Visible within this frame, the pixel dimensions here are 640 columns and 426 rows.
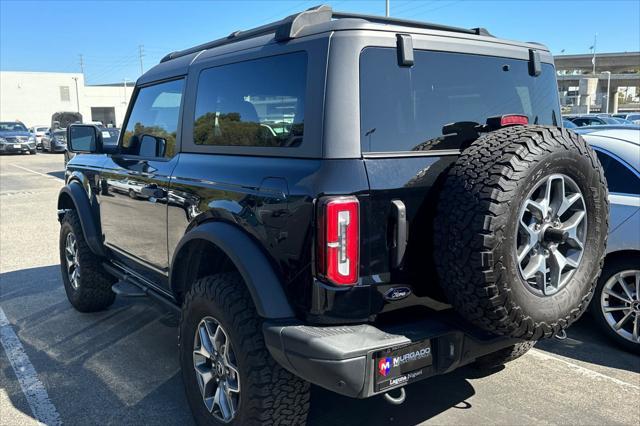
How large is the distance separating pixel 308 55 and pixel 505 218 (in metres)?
1.14

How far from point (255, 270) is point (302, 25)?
1.20 meters

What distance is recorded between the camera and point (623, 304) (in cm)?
412

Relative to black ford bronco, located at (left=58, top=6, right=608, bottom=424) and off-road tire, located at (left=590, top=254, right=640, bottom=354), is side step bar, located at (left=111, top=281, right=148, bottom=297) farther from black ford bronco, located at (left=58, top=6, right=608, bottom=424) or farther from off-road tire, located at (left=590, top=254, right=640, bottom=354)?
off-road tire, located at (left=590, top=254, right=640, bottom=354)

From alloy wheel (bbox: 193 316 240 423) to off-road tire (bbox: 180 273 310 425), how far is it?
0.09m

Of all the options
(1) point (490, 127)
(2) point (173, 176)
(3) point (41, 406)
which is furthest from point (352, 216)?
(3) point (41, 406)

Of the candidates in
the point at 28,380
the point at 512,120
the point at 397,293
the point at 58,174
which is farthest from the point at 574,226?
the point at 58,174

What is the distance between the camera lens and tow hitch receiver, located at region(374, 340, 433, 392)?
226 centimetres

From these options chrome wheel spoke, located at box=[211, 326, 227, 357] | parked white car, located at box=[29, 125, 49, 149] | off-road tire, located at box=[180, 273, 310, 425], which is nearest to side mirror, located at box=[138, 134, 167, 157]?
off-road tire, located at box=[180, 273, 310, 425]

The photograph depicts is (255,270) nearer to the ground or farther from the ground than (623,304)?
farther from the ground

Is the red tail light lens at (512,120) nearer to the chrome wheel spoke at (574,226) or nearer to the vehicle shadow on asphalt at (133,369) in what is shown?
the chrome wheel spoke at (574,226)

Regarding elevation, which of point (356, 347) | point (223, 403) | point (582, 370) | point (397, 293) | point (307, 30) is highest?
point (307, 30)

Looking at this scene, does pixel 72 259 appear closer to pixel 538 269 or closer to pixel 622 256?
→ pixel 538 269

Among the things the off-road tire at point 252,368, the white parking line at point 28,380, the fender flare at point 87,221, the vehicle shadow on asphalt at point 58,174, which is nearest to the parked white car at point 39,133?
the vehicle shadow on asphalt at point 58,174

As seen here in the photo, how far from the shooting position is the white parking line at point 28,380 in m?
3.27
